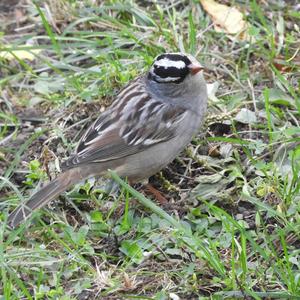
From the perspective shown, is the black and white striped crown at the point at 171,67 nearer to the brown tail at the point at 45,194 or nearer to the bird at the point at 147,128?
the bird at the point at 147,128

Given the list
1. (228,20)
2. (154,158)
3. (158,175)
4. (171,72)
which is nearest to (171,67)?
(171,72)

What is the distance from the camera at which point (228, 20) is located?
20.8 feet

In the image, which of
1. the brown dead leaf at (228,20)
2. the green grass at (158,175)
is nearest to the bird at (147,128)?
the green grass at (158,175)

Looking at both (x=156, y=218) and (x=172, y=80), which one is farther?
(x=172, y=80)

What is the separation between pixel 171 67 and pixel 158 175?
2.19 feet

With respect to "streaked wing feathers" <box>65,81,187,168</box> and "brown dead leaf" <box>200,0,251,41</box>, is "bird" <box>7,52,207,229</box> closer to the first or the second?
"streaked wing feathers" <box>65,81,187,168</box>

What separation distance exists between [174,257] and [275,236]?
54 cm

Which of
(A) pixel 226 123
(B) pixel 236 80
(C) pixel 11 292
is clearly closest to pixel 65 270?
(C) pixel 11 292

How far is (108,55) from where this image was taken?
6.12m

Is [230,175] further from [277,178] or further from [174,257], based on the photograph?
[174,257]

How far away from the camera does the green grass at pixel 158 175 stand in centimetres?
437

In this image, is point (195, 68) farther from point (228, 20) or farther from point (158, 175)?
point (228, 20)

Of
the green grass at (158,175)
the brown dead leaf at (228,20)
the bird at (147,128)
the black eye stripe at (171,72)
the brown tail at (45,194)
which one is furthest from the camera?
the brown dead leaf at (228,20)

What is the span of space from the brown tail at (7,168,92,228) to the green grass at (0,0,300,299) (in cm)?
9
